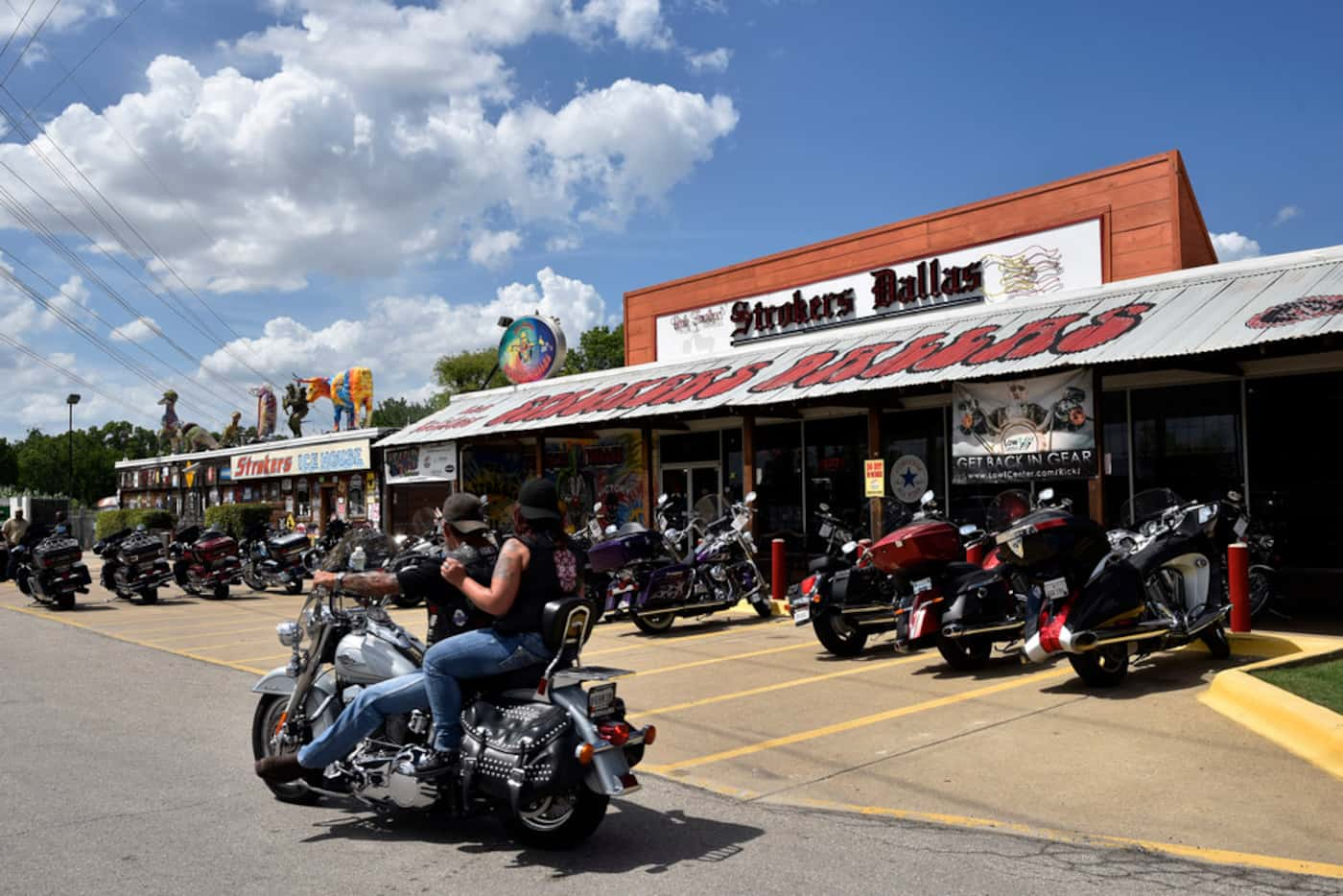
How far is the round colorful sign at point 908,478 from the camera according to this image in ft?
54.7

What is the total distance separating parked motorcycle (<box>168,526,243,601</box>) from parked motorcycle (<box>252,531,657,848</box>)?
14868mm

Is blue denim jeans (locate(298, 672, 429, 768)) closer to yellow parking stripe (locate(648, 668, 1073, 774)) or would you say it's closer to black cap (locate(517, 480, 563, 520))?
black cap (locate(517, 480, 563, 520))

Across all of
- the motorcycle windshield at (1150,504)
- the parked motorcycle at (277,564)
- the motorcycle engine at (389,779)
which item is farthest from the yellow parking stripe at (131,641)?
the motorcycle windshield at (1150,504)

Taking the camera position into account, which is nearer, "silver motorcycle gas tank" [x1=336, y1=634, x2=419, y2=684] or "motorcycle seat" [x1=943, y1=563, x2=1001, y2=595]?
"silver motorcycle gas tank" [x1=336, y1=634, x2=419, y2=684]

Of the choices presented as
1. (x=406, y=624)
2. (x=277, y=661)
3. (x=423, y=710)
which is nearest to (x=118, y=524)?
(x=406, y=624)

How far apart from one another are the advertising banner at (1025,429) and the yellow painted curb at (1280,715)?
3.99 meters

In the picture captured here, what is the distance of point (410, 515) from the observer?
91.2ft

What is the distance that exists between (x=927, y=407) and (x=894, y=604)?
721 centimetres

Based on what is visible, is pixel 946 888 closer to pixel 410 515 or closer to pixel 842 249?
pixel 842 249

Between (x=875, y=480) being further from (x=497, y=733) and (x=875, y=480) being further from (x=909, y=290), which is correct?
(x=497, y=733)

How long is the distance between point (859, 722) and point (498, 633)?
140 inches

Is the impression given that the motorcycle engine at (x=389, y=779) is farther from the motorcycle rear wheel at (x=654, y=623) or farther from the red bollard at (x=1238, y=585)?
the motorcycle rear wheel at (x=654, y=623)

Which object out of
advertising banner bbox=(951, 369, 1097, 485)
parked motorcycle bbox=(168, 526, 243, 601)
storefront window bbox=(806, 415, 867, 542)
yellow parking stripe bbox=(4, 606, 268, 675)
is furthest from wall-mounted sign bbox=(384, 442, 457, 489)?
advertising banner bbox=(951, 369, 1097, 485)

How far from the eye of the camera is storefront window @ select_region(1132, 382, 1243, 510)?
13.2m
